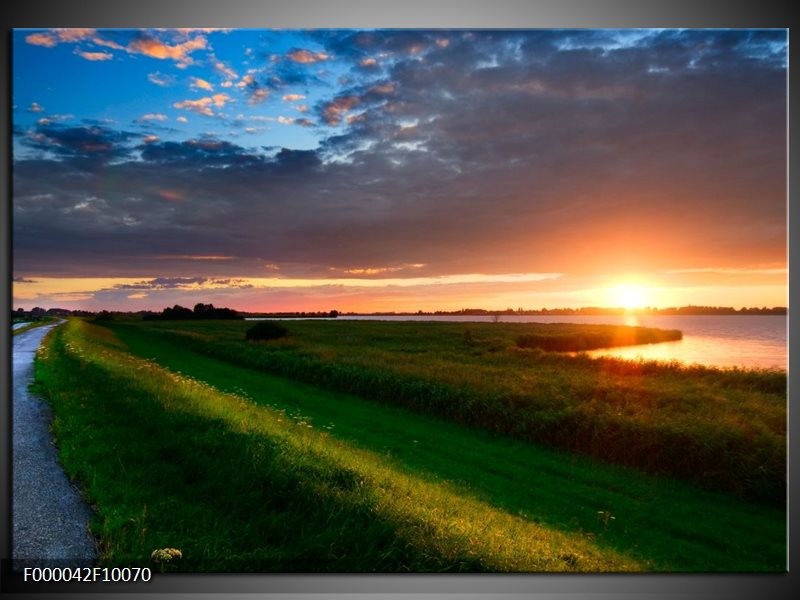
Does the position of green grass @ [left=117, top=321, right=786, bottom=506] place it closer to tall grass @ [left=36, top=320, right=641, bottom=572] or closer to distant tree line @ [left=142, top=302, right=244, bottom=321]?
distant tree line @ [left=142, top=302, right=244, bottom=321]

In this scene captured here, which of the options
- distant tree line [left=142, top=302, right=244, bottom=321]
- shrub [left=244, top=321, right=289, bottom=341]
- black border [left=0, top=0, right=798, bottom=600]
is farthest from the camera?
shrub [left=244, top=321, right=289, bottom=341]

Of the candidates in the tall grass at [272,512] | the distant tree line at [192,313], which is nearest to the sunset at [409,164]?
the distant tree line at [192,313]

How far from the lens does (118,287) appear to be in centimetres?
811

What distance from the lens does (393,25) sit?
5.76 m

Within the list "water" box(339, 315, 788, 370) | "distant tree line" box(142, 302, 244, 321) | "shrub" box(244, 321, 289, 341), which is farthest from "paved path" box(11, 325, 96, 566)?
"shrub" box(244, 321, 289, 341)

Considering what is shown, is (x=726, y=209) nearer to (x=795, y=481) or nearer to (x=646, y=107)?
(x=646, y=107)

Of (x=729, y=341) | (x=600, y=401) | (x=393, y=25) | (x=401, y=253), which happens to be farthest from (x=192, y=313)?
(x=729, y=341)

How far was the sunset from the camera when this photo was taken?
6.55 meters

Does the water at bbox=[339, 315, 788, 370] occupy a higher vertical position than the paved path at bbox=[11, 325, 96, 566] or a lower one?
higher

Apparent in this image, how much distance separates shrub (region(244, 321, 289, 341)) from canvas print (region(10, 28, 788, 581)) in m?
16.2

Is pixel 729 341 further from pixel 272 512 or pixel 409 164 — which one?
pixel 272 512

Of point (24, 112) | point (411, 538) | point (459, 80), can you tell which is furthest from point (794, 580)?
point (24, 112)

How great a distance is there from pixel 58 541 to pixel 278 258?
5.98 m

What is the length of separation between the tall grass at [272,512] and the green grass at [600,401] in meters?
4.42
